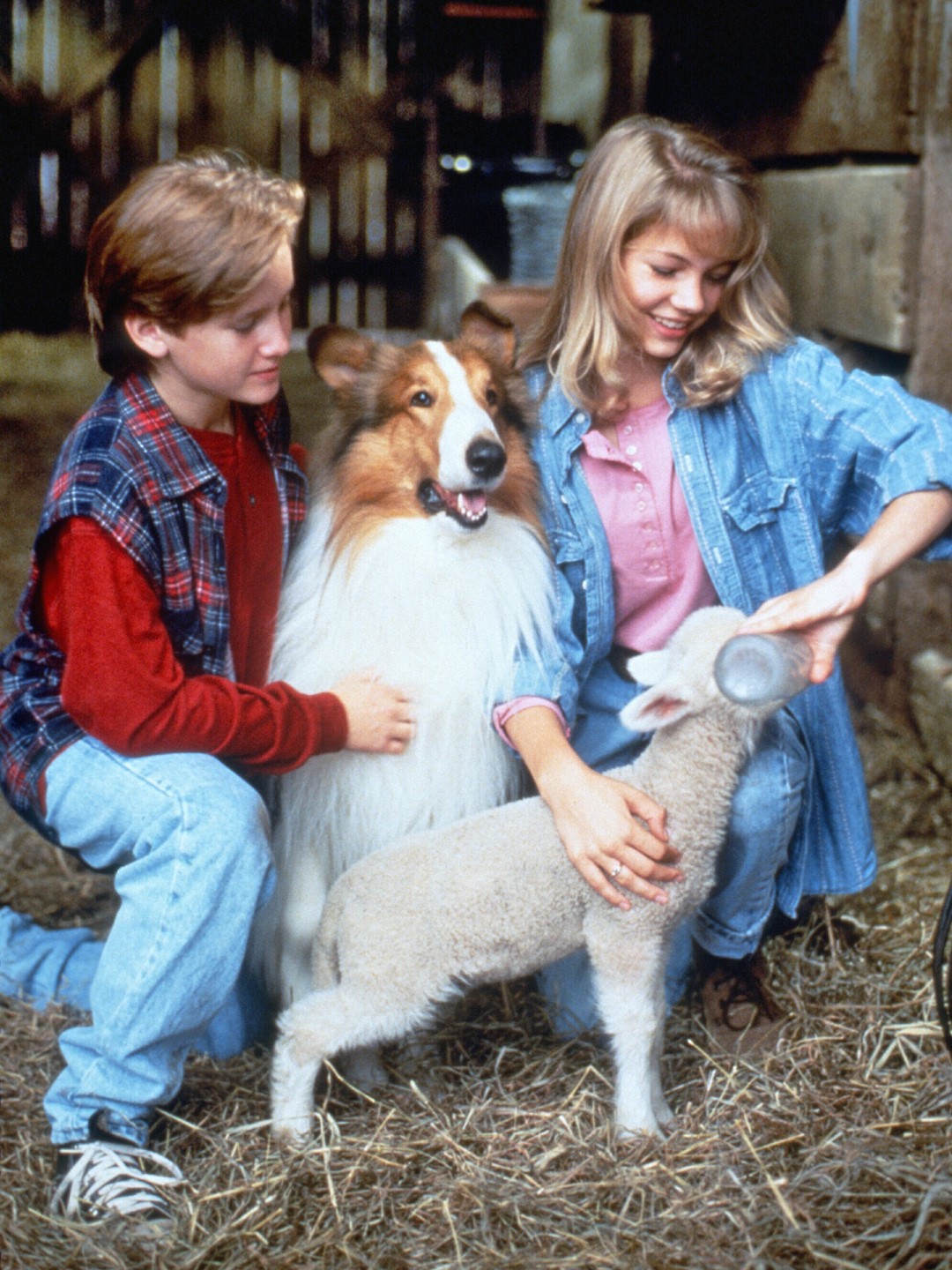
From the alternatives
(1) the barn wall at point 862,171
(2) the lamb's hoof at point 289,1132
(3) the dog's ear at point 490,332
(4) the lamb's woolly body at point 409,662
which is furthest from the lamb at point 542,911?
(1) the barn wall at point 862,171

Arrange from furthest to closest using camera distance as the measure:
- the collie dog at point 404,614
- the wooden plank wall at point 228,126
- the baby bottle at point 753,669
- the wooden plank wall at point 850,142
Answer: the wooden plank wall at point 228,126 → the wooden plank wall at point 850,142 → the collie dog at point 404,614 → the baby bottle at point 753,669

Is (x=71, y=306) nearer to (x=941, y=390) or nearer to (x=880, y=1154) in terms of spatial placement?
(x=941, y=390)

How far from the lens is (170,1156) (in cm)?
247

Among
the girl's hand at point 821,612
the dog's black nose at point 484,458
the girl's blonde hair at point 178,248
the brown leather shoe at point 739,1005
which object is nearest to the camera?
the girl's hand at point 821,612

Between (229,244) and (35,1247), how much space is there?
1701 mm

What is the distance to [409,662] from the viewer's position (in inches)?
107

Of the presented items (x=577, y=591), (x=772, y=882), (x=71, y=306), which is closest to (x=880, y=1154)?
(x=772, y=882)

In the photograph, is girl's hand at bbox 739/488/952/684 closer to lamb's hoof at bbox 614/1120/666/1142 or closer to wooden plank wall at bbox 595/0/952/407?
lamb's hoof at bbox 614/1120/666/1142

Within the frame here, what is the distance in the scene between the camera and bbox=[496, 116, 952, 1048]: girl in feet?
8.41

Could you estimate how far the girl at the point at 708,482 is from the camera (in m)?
2.56

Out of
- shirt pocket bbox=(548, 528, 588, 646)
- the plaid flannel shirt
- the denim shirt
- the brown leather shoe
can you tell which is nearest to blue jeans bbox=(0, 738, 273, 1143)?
the plaid flannel shirt

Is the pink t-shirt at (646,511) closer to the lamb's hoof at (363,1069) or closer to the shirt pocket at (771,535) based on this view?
the shirt pocket at (771,535)

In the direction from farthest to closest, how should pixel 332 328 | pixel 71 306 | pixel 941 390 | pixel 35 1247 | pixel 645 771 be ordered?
1. pixel 71 306
2. pixel 941 390
3. pixel 332 328
4. pixel 645 771
5. pixel 35 1247

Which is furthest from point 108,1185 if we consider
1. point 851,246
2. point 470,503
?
point 851,246
